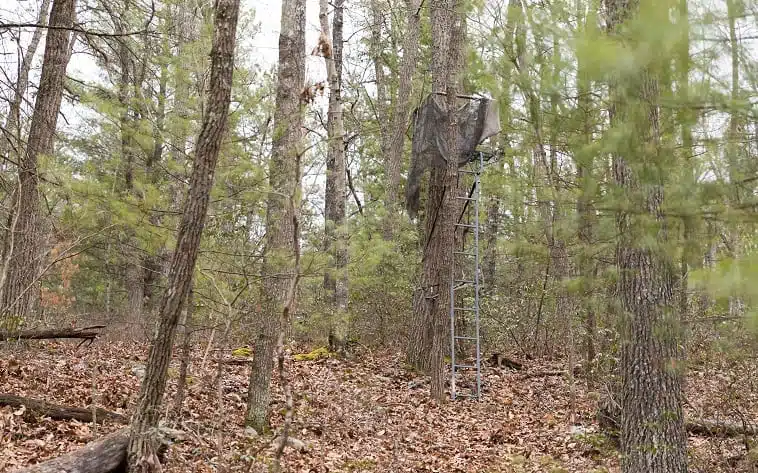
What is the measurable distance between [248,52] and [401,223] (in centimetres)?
678

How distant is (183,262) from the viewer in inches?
189

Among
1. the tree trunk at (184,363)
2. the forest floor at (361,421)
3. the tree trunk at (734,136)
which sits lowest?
the forest floor at (361,421)

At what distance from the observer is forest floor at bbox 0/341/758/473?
5.69m

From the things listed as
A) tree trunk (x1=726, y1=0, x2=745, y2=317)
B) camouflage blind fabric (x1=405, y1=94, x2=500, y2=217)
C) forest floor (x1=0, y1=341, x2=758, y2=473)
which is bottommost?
forest floor (x1=0, y1=341, x2=758, y2=473)

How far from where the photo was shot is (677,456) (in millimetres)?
5016

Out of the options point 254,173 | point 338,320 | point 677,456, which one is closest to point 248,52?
point 338,320

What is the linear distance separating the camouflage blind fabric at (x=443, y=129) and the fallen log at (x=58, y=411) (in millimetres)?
5753

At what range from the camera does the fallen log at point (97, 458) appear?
4539 millimetres

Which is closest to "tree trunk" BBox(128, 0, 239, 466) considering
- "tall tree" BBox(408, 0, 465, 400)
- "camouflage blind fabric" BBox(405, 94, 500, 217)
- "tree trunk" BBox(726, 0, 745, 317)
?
"tree trunk" BBox(726, 0, 745, 317)

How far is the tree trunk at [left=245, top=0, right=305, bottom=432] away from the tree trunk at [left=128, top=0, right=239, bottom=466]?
160 cm

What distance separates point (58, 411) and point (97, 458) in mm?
1560

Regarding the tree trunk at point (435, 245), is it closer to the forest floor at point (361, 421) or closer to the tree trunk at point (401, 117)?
the forest floor at point (361, 421)

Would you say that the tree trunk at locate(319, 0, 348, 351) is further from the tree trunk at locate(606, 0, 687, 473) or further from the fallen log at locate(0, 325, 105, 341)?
the tree trunk at locate(606, 0, 687, 473)

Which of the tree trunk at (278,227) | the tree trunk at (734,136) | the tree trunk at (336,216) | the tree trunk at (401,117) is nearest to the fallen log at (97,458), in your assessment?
the tree trunk at (278,227)
